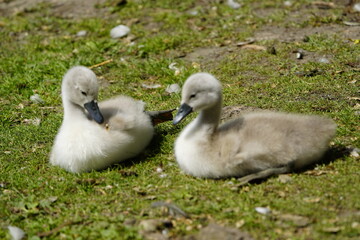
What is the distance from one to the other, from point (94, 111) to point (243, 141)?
1.48 m

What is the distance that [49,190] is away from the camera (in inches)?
204

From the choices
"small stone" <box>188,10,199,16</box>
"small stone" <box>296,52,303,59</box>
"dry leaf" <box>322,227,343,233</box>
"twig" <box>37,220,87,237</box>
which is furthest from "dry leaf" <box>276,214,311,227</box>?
"small stone" <box>188,10,199,16</box>

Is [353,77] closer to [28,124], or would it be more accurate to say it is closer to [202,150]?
[202,150]

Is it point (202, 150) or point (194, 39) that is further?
point (194, 39)

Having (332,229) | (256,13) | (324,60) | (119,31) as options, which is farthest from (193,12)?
(332,229)

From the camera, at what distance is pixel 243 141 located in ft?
15.9

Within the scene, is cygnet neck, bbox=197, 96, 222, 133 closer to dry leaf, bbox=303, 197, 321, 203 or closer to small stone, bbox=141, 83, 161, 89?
dry leaf, bbox=303, 197, 321, 203

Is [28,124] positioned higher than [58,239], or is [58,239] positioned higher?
[58,239]

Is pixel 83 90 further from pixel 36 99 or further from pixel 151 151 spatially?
pixel 36 99

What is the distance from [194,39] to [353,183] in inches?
199

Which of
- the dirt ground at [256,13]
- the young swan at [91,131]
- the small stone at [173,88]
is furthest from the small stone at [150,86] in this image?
the young swan at [91,131]

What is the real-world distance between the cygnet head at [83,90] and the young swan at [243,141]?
87 centimetres

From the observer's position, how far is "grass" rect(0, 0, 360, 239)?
4.38 meters

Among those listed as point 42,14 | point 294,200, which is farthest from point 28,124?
point 42,14
